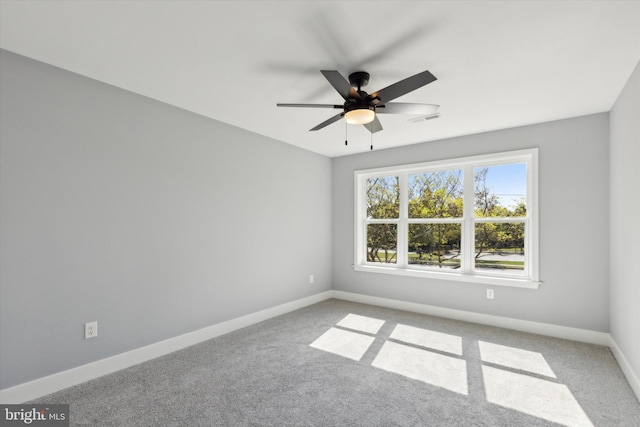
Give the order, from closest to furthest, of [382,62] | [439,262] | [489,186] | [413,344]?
[382,62], [413,344], [489,186], [439,262]

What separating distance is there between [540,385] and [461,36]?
2706mm

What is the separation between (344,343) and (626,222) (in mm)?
2798

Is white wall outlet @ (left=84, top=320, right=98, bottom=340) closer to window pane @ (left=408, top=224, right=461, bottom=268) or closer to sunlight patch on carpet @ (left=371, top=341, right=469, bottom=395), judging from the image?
sunlight patch on carpet @ (left=371, top=341, right=469, bottom=395)

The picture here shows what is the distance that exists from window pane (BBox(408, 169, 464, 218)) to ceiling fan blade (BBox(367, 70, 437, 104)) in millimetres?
2517

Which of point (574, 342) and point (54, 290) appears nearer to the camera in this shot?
point (54, 290)

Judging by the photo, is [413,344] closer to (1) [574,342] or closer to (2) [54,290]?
(1) [574,342]

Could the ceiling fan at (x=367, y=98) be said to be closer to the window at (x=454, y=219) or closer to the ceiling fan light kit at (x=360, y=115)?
the ceiling fan light kit at (x=360, y=115)

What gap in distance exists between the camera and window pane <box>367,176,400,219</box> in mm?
4976

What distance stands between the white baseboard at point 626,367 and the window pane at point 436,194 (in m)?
2.04

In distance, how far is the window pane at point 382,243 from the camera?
496 centimetres

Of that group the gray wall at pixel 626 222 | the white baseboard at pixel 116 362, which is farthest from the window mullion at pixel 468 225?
the white baseboard at pixel 116 362

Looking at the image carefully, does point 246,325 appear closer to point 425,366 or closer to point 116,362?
point 116,362

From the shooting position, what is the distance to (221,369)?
2.73m

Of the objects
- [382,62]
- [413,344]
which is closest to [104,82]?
[382,62]
